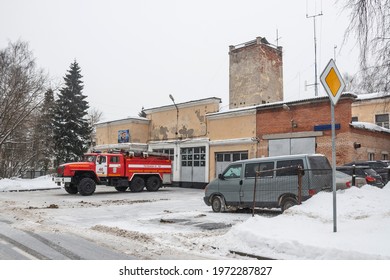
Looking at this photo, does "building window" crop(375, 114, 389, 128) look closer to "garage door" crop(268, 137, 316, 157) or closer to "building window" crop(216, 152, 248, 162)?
"garage door" crop(268, 137, 316, 157)

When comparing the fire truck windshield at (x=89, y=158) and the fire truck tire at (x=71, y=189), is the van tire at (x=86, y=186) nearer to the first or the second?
the fire truck windshield at (x=89, y=158)

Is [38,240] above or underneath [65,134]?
underneath

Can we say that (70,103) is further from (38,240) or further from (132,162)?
(38,240)

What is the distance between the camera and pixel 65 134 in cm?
4419

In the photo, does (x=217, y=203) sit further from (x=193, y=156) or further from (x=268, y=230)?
(x=193, y=156)

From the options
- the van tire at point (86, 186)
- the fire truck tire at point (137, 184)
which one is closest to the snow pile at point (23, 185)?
the van tire at point (86, 186)

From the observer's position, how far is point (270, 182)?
12.0m

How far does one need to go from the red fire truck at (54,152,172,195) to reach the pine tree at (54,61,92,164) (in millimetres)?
21347

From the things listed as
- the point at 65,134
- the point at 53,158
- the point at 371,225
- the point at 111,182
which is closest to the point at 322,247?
the point at 371,225

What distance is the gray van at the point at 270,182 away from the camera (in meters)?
11.1

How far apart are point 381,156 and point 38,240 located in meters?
21.3

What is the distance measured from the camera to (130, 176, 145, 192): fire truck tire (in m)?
24.0

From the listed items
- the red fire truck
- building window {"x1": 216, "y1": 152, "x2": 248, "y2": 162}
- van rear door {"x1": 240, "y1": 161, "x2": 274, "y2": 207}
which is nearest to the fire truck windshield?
the red fire truck

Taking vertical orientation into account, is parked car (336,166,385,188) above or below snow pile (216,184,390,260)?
above
